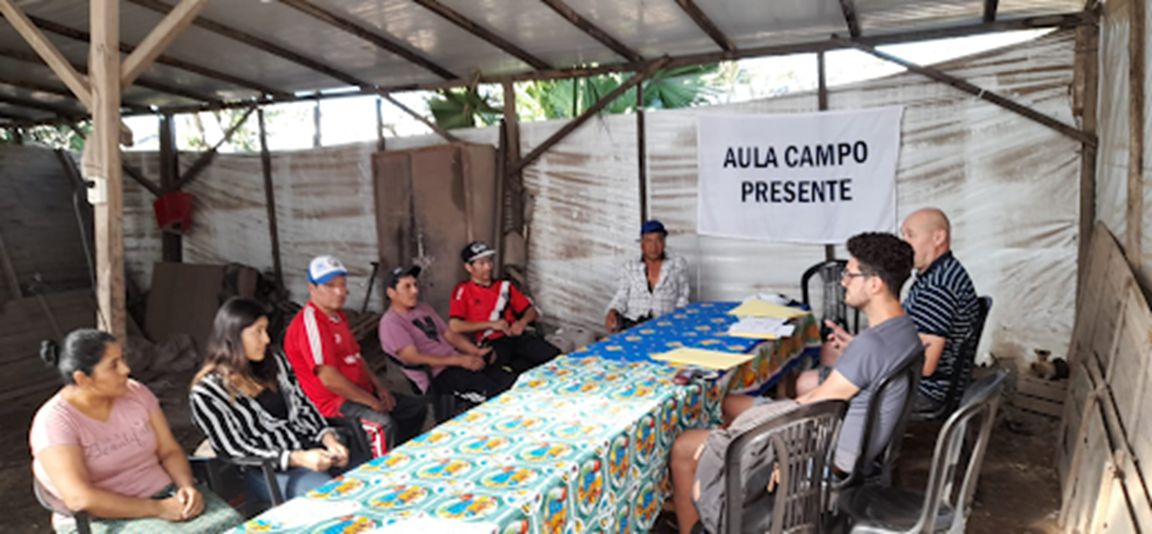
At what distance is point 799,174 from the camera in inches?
218

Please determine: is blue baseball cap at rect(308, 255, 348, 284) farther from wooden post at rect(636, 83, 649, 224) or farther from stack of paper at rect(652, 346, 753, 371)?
wooden post at rect(636, 83, 649, 224)

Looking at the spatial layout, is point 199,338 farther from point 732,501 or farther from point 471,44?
point 732,501

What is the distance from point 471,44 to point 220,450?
12.7ft

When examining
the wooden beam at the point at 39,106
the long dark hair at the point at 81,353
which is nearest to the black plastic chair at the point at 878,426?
the long dark hair at the point at 81,353

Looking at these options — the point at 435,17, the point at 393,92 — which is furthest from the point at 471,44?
the point at 393,92

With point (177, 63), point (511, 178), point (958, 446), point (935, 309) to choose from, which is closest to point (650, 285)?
point (511, 178)

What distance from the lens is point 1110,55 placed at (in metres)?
4.04

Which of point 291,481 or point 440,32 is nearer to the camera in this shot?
point 291,481

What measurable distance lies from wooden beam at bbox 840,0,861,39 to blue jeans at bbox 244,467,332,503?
12.7 ft

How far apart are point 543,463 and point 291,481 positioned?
120cm

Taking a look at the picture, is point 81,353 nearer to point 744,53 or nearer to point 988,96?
point 744,53

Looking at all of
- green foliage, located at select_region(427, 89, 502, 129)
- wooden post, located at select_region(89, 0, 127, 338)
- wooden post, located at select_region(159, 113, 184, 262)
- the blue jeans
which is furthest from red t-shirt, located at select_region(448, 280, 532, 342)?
wooden post, located at select_region(159, 113, 184, 262)

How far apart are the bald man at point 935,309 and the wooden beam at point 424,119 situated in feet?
13.9

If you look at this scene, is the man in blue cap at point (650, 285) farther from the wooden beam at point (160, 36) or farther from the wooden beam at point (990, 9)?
the wooden beam at point (160, 36)
